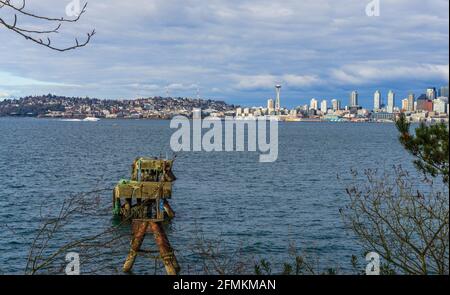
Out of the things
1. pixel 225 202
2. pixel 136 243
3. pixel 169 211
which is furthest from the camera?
pixel 225 202

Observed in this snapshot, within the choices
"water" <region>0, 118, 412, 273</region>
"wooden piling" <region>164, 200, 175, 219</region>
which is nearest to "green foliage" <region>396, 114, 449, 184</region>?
"water" <region>0, 118, 412, 273</region>

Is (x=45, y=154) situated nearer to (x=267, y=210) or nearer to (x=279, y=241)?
(x=267, y=210)

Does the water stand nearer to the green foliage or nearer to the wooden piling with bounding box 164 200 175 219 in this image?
the wooden piling with bounding box 164 200 175 219

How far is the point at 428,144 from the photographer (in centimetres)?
807

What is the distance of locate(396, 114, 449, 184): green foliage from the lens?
308 inches

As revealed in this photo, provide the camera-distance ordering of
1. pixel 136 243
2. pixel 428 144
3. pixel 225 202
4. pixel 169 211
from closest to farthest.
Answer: pixel 428 144 → pixel 136 243 → pixel 169 211 → pixel 225 202

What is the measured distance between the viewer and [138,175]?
1232 inches

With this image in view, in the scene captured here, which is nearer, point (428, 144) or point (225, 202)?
point (428, 144)

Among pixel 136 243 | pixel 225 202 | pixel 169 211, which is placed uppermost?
pixel 136 243

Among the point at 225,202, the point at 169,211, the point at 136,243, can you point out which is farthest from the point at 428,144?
the point at 225,202

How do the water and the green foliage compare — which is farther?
the water

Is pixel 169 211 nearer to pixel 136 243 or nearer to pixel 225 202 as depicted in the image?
pixel 225 202
